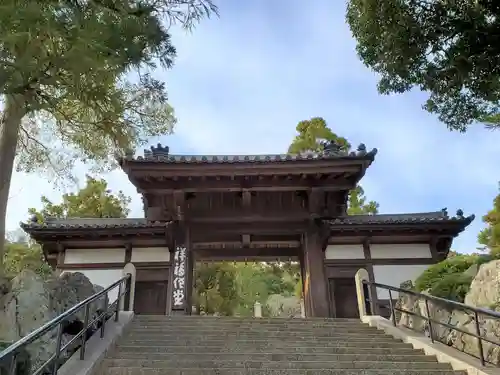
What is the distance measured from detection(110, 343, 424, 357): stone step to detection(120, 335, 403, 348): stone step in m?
0.14

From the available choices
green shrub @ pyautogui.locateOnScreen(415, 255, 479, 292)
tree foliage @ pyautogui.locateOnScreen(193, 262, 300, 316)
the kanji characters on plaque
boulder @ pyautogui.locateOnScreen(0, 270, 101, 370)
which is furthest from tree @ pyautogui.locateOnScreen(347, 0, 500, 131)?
tree foliage @ pyautogui.locateOnScreen(193, 262, 300, 316)

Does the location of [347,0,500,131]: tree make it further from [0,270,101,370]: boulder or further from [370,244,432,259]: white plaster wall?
[0,270,101,370]: boulder

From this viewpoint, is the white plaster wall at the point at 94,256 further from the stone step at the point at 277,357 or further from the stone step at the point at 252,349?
the stone step at the point at 277,357

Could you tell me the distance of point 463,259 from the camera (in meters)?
8.53

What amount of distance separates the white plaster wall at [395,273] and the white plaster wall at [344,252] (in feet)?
1.97

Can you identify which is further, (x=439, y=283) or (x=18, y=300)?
(x=439, y=283)

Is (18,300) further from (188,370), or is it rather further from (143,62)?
(143,62)

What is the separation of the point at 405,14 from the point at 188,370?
708cm

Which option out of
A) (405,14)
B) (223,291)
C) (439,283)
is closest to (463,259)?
(439,283)

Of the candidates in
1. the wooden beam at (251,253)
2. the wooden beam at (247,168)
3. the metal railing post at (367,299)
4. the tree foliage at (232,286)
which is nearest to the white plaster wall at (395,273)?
the metal railing post at (367,299)

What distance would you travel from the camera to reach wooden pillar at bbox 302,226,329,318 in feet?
34.4

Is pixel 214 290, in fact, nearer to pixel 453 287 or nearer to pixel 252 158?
pixel 252 158

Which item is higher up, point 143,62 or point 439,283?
point 143,62

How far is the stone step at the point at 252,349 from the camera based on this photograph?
252 inches
